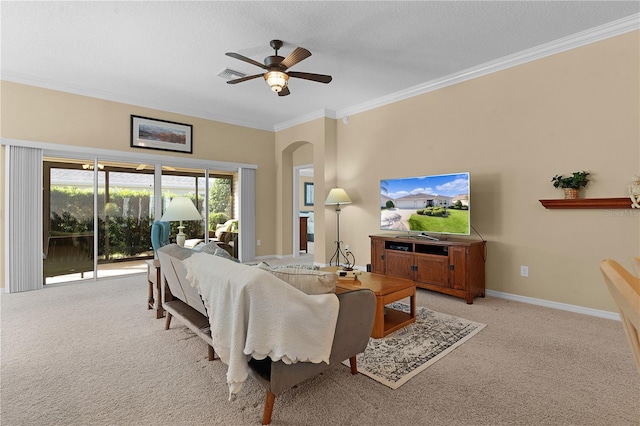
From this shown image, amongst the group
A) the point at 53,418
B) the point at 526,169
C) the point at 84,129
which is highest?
the point at 84,129

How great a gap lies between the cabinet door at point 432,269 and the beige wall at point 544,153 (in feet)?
2.13

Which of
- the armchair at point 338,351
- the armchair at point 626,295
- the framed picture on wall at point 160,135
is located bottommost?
the armchair at point 338,351

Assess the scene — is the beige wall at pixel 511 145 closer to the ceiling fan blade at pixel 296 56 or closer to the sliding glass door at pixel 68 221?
the sliding glass door at pixel 68 221

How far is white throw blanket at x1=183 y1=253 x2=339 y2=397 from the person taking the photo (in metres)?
1.53

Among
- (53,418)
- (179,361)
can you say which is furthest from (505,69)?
(53,418)

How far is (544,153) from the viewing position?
11.6 feet

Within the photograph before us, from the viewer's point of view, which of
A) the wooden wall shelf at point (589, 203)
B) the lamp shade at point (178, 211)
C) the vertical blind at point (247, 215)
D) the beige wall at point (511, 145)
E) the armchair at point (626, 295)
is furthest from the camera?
the vertical blind at point (247, 215)

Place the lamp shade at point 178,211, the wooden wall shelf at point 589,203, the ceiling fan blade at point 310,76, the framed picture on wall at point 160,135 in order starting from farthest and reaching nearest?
the framed picture on wall at point 160,135
the lamp shade at point 178,211
the ceiling fan blade at point 310,76
the wooden wall shelf at point 589,203

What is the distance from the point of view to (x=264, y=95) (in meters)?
5.02

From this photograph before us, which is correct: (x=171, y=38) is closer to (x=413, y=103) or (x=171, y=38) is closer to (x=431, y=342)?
(x=413, y=103)

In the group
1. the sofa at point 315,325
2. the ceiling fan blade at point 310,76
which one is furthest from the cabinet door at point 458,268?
the ceiling fan blade at point 310,76

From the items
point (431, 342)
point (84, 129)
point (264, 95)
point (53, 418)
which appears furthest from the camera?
point (264, 95)

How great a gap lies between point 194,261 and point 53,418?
106 centimetres

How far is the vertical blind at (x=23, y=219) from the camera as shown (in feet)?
13.6
